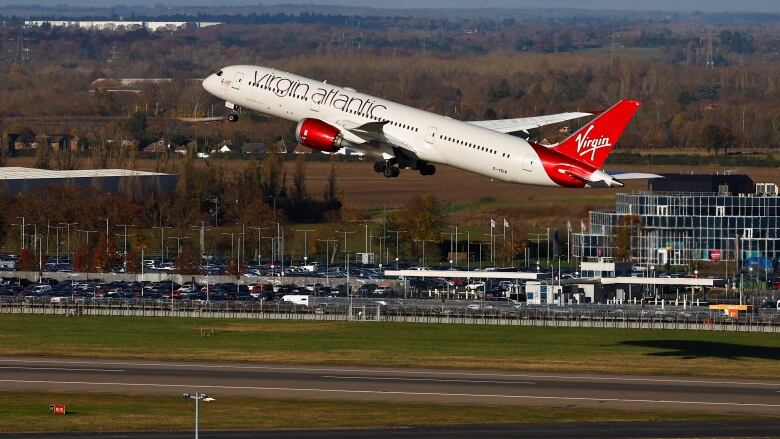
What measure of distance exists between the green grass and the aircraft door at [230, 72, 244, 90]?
2147cm

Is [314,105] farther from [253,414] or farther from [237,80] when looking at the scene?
[253,414]

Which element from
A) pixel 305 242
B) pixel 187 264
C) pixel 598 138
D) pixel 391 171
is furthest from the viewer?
pixel 305 242

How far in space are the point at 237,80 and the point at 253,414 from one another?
84.5 ft

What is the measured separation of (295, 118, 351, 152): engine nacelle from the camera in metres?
Answer: 95.9

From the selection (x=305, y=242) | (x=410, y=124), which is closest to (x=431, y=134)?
(x=410, y=124)

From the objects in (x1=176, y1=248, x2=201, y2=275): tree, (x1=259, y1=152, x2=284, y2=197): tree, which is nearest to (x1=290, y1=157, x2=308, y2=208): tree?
(x1=259, y1=152, x2=284, y2=197): tree

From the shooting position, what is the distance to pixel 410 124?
3730 inches

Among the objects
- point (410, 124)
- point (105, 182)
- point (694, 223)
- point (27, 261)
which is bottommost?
point (27, 261)

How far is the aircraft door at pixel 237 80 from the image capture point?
338 ft

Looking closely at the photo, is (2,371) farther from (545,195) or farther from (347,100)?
(545,195)

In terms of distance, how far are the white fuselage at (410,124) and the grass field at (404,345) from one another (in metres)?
15.1

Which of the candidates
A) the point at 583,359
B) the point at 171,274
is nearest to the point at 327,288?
the point at 171,274

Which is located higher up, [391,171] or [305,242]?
[391,171]

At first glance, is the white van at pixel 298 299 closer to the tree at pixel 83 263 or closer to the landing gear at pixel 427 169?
the tree at pixel 83 263
